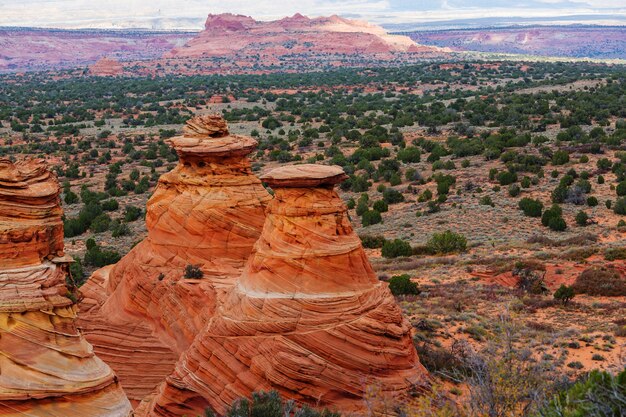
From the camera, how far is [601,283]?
22.8 m

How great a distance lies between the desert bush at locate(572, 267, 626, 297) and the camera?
2236cm

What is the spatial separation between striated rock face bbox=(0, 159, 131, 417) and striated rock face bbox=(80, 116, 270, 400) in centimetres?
544

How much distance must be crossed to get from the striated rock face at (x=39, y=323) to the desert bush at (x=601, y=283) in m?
16.8

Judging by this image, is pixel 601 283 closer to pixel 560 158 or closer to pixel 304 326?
pixel 304 326

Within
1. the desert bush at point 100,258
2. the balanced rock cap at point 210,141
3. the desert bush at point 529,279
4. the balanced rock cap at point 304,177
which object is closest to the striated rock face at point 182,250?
the balanced rock cap at point 210,141

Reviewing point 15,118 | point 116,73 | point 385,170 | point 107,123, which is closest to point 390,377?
point 385,170

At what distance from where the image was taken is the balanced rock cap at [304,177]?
→ 40.3 feet

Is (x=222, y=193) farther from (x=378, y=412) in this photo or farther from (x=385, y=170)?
(x=385, y=170)

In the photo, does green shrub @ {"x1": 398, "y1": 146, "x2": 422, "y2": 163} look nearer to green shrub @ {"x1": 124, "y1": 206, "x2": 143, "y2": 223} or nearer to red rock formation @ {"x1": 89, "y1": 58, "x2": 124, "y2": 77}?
green shrub @ {"x1": 124, "y1": 206, "x2": 143, "y2": 223}

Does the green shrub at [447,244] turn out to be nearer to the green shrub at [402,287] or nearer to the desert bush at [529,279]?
the desert bush at [529,279]

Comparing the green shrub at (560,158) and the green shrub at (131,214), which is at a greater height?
the green shrub at (560,158)

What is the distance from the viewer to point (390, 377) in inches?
476

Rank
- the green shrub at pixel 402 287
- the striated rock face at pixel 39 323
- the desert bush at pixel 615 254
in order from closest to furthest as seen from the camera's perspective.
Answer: the striated rock face at pixel 39 323 → the green shrub at pixel 402 287 → the desert bush at pixel 615 254

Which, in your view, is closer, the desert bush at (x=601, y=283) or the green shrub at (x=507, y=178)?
the desert bush at (x=601, y=283)
